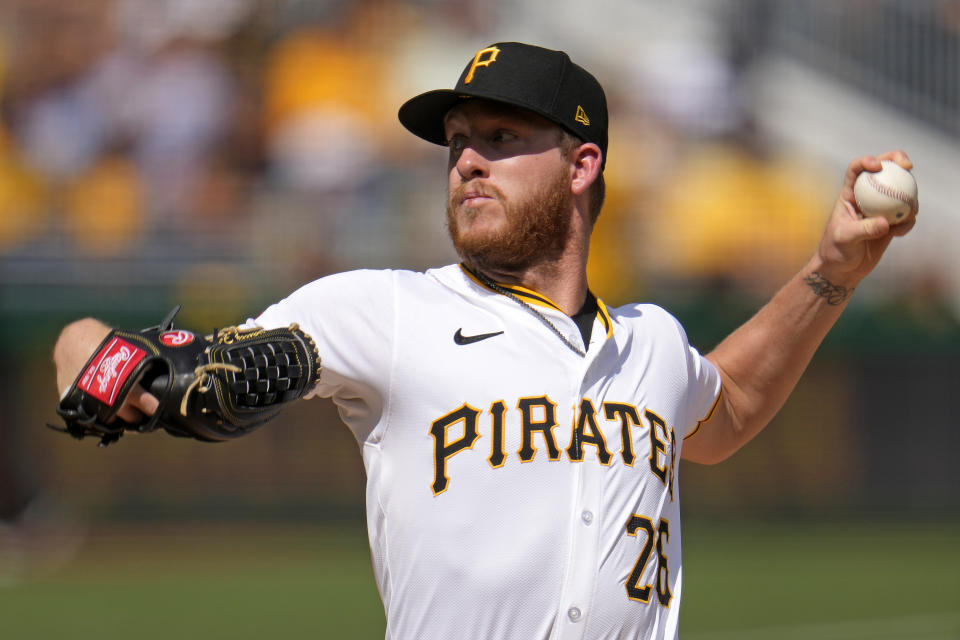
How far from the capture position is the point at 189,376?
93.0 inches

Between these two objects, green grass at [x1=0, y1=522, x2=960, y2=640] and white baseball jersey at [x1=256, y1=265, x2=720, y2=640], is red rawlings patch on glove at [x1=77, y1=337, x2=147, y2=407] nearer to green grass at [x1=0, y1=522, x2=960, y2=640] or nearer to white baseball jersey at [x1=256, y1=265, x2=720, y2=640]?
white baseball jersey at [x1=256, y1=265, x2=720, y2=640]

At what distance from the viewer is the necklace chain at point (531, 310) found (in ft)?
9.55

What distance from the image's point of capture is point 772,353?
11.1 feet

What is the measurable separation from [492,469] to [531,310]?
45 cm

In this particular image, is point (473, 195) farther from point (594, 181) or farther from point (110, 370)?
point (110, 370)

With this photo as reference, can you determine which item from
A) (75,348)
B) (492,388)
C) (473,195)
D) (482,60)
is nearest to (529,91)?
(482,60)

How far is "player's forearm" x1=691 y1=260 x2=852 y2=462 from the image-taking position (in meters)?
3.35

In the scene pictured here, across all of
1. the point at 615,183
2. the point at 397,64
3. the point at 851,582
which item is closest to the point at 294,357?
the point at 851,582

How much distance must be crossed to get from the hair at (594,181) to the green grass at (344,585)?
4658 millimetres

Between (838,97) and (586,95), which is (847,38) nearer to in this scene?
(838,97)

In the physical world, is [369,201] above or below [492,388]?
below

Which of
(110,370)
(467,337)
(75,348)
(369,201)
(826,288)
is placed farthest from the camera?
(369,201)

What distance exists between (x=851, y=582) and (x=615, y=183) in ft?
14.4

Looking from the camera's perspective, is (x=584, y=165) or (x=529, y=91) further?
(x=584, y=165)
